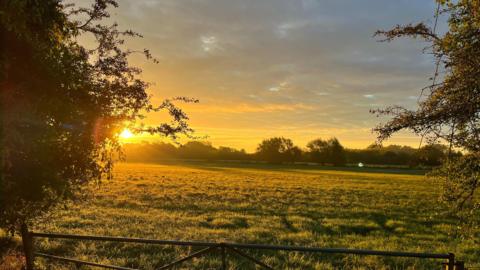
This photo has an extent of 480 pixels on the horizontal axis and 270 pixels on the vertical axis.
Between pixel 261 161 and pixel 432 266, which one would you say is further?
pixel 261 161

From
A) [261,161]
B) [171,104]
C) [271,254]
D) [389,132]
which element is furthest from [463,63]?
[261,161]

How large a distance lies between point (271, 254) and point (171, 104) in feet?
21.9

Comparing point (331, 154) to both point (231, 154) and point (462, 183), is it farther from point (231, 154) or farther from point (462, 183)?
point (462, 183)

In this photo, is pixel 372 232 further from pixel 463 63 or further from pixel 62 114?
pixel 62 114

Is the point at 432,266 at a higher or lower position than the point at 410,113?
lower

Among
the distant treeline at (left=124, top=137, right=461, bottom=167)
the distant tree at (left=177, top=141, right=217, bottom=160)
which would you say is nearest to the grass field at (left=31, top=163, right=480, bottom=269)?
the distant treeline at (left=124, top=137, right=461, bottom=167)

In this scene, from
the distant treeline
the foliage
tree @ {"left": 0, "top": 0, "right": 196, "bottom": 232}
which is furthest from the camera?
the distant treeline

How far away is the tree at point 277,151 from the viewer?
139625 mm

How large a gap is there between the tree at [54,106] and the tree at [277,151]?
132 meters

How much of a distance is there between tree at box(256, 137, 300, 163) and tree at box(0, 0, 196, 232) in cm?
13180

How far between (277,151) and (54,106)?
13577 centimetres

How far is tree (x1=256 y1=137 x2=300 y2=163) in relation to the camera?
139625mm

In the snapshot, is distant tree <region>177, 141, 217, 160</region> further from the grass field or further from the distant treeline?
the grass field

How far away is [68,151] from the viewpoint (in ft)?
24.8
